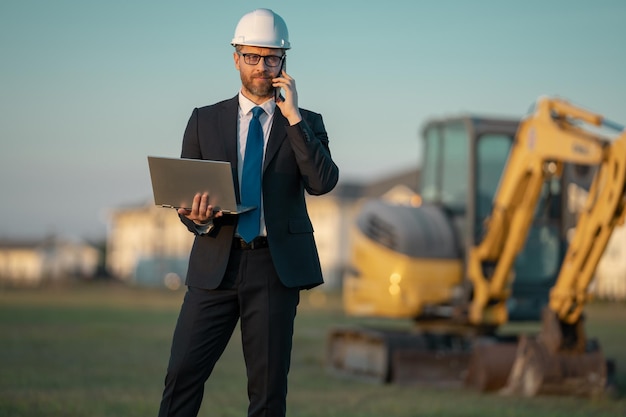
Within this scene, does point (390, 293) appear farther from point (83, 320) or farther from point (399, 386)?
point (83, 320)

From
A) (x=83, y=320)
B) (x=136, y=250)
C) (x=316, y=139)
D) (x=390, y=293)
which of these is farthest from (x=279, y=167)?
(x=136, y=250)

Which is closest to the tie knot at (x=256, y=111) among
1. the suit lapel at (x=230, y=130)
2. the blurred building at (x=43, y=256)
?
the suit lapel at (x=230, y=130)

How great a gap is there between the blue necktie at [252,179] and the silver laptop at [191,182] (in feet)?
0.36

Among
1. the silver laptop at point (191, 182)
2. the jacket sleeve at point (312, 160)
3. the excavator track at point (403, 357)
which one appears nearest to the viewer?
the silver laptop at point (191, 182)

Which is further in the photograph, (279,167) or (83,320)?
(83,320)

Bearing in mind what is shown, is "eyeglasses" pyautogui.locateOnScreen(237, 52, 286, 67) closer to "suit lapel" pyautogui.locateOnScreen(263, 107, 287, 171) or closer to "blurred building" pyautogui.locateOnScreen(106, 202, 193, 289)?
"suit lapel" pyautogui.locateOnScreen(263, 107, 287, 171)

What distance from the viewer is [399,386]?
44.5ft

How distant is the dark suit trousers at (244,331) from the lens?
5.33 meters

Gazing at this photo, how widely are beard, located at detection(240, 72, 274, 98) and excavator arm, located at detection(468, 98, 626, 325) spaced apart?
708cm

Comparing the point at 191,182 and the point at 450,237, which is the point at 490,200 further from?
the point at 191,182

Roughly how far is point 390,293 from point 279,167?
9.61 m

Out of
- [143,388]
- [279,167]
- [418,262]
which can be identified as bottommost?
[143,388]

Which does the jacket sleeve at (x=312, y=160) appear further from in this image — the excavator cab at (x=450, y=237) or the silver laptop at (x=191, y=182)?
the excavator cab at (x=450, y=237)

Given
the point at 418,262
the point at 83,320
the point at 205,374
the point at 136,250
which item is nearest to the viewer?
the point at 205,374
